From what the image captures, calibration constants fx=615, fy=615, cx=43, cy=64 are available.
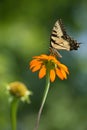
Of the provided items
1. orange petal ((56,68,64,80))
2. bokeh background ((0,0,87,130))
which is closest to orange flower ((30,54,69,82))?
orange petal ((56,68,64,80))

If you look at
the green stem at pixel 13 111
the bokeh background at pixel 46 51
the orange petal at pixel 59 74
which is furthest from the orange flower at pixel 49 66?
the bokeh background at pixel 46 51

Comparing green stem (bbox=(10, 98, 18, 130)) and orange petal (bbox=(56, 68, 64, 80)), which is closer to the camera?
green stem (bbox=(10, 98, 18, 130))

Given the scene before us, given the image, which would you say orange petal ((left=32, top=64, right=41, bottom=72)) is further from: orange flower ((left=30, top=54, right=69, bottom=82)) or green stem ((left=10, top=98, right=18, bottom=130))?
green stem ((left=10, top=98, right=18, bottom=130))

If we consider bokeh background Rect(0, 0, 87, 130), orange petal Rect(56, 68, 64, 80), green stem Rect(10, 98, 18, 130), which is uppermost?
orange petal Rect(56, 68, 64, 80)

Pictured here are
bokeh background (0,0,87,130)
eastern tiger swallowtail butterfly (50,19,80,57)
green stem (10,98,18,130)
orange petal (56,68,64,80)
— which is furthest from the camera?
bokeh background (0,0,87,130)

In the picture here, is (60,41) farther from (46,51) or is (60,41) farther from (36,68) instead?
(46,51)

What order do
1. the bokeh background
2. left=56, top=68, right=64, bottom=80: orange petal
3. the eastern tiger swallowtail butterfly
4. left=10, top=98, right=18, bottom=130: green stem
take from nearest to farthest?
left=10, top=98, right=18, bottom=130: green stem < left=56, top=68, right=64, bottom=80: orange petal < the eastern tiger swallowtail butterfly < the bokeh background

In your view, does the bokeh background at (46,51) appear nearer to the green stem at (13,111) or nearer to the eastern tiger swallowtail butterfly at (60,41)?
the eastern tiger swallowtail butterfly at (60,41)

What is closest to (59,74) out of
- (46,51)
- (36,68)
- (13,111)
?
(36,68)

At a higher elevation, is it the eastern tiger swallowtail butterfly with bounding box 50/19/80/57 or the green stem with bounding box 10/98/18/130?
the eastern tiger swallowtail butterfly with bounding box 50/19/80/57
